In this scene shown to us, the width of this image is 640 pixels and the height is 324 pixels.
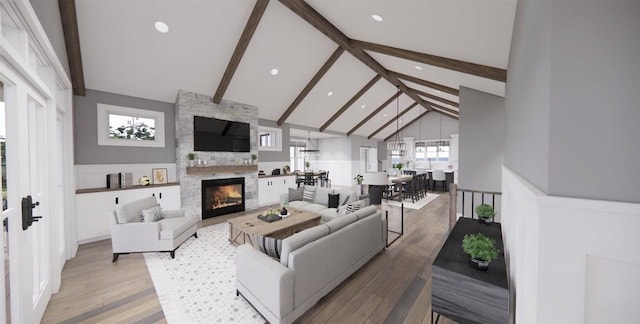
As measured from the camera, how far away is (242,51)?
4.63 meters

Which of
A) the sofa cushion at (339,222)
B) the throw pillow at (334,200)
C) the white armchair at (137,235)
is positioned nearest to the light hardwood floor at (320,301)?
the white armchair at (137,235)

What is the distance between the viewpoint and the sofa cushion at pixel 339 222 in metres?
2.80

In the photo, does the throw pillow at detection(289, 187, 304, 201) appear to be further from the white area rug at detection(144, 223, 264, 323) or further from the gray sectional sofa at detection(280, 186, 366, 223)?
the white area rug at detection(144, 223, 264, 323)

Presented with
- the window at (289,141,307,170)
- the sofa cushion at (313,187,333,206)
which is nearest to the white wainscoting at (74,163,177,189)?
the sofa cushion at (313,187,333,206)

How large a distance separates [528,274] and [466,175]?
4.53 m

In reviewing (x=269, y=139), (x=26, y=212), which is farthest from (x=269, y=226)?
(x=269, y=139)

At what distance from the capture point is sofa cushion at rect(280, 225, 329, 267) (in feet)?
7.37

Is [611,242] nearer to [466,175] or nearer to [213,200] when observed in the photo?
[466,175]

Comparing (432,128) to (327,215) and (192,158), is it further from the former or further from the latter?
(192,158)

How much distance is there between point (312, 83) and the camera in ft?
21.7

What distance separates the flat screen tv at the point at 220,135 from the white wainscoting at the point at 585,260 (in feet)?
20.4

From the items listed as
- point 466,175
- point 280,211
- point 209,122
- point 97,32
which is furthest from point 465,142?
point 97,32

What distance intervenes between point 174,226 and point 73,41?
3.31m

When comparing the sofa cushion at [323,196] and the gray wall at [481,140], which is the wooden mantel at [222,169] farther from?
the gray wall at [481,140]
